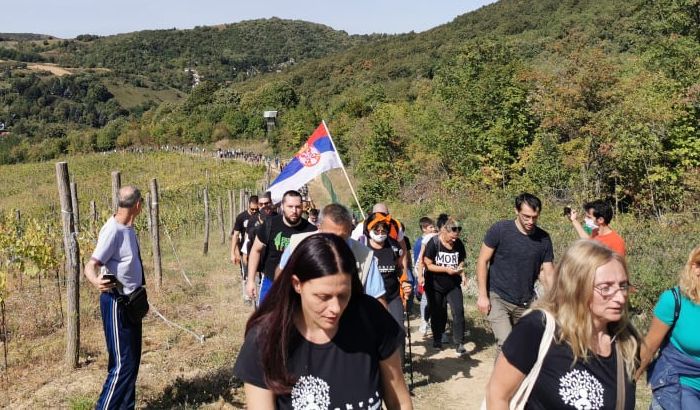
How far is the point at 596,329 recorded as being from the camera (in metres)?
2.29

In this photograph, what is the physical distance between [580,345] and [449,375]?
454 cm

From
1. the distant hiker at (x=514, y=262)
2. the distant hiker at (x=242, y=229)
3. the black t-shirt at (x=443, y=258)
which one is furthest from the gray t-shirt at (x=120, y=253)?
the distant hiker at (x=242, y=229)

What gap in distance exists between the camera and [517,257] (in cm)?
505

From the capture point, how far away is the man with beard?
5.20m

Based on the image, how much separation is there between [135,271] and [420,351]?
4003mm

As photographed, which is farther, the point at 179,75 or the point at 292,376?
the point at 179,75

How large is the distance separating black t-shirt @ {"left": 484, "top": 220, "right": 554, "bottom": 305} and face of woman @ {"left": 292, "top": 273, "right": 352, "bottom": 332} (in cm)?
334

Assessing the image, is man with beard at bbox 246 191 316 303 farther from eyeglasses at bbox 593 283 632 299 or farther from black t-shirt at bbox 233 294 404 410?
eyeglasses at bbox 593 283 632 299

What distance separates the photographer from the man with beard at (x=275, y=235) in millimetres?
5195

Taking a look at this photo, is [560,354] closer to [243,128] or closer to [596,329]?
[596,329]

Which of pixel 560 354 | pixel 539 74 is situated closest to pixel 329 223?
pixel 560 354

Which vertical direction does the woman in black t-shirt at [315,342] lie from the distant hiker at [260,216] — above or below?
above

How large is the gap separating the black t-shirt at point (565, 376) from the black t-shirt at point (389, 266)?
3197 mm

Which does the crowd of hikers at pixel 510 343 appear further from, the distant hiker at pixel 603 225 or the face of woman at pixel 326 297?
the distant hiker at pixel 603 225
